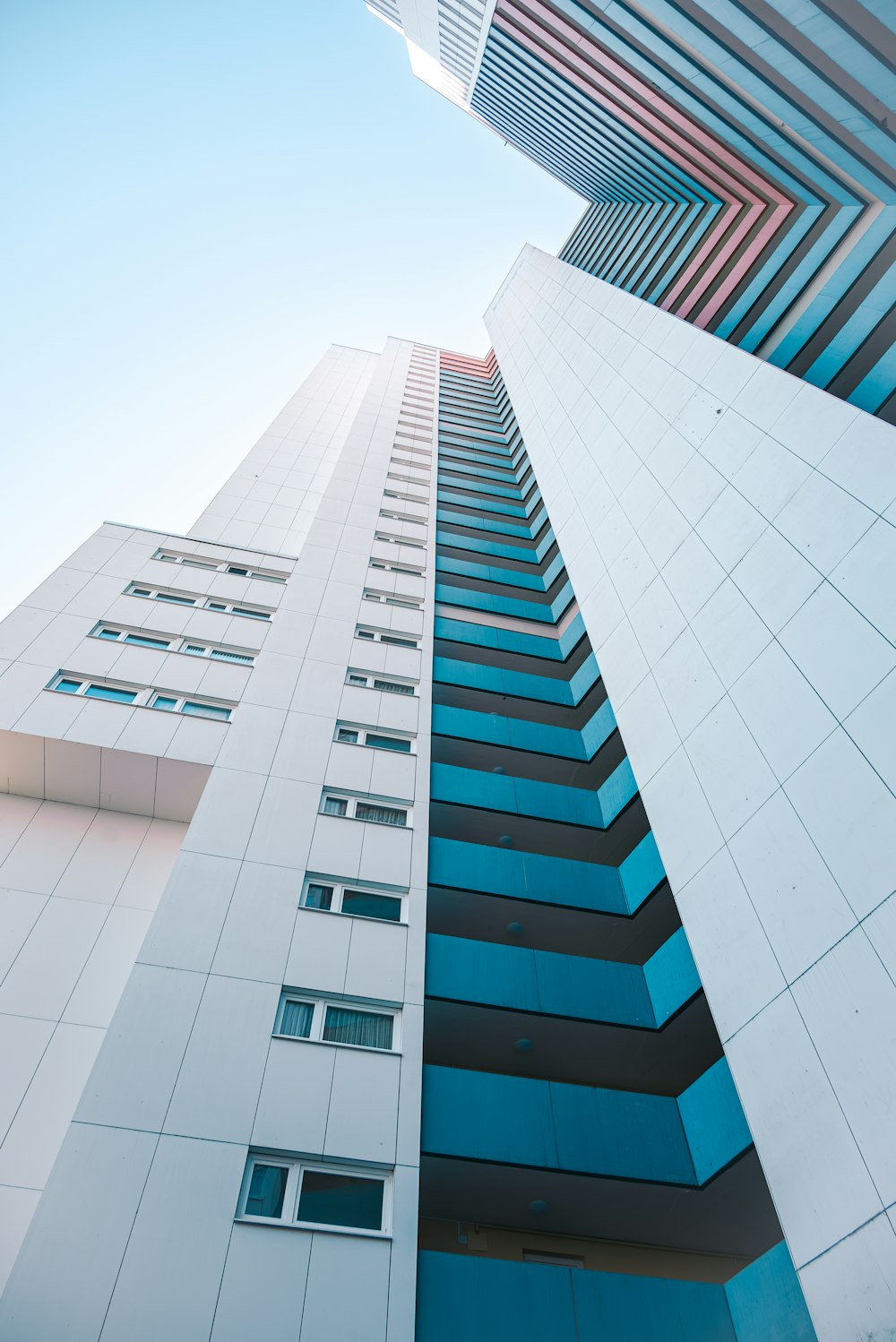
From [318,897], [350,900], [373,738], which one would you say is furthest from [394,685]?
[318,897]

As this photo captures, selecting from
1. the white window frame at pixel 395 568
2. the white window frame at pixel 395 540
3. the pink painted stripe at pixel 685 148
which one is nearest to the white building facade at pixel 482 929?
the white window frame at pixel 395 568

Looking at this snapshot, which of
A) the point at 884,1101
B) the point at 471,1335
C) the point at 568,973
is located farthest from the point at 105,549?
the point at 884,1101

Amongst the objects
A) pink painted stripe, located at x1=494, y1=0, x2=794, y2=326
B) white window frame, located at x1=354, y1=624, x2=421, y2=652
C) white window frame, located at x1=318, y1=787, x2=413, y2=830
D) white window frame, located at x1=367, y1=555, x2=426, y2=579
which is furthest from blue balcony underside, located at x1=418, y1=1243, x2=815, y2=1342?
pink painted stripe, located at x1=494, y1=0, x2=794, y2=326

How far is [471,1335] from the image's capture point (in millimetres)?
8297

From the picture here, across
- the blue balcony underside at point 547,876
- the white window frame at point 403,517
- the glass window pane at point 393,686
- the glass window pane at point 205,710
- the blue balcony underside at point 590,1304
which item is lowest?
the blue balcony underside at point 590,1304

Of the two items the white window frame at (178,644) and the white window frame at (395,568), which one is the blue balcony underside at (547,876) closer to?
the white window frame at (178,644)

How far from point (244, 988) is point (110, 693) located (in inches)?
320

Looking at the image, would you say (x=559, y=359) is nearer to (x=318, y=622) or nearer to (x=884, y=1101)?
(x=318, y=622)

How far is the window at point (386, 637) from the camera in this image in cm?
1981

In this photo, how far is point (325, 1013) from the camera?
11.2 m

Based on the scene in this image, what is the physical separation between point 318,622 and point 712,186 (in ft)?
69.7

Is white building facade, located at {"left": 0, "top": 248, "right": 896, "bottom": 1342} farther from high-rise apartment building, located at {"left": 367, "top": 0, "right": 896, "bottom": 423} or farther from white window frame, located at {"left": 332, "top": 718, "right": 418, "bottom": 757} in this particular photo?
high-rise apartment building, located at {"left": 367, "top": 0, "right": 896, "bottom": 423}

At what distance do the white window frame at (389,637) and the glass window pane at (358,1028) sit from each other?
10086mm

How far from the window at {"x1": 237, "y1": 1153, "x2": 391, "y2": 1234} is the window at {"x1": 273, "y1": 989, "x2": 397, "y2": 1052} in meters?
1.59
